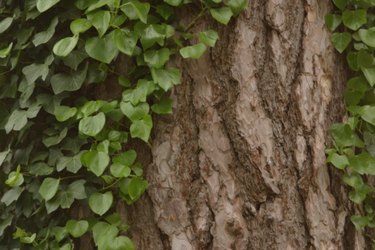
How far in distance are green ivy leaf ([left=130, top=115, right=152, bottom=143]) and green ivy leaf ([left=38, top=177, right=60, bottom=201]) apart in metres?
0.28

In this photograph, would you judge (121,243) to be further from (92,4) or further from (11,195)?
(92,4)

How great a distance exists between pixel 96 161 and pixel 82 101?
0.74ft

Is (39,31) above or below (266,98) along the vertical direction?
above

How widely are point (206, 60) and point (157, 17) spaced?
194 mm

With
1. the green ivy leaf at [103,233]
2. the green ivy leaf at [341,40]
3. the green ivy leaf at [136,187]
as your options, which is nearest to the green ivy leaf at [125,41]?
the green ivy leaf at [136,187]

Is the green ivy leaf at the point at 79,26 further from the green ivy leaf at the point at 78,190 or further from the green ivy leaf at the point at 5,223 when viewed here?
the green ivy leaf at the point at 5,223

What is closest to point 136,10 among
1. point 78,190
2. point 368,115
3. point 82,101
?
point 82,101

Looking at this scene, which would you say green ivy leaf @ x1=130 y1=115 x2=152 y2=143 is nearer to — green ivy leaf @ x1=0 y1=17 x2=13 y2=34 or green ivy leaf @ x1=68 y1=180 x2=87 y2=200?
green ivy leaf @ x1=68 y1=180 x2=87 y2=200

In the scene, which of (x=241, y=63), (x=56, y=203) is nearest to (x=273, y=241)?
(x=241, y=63)

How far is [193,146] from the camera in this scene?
1.57 m

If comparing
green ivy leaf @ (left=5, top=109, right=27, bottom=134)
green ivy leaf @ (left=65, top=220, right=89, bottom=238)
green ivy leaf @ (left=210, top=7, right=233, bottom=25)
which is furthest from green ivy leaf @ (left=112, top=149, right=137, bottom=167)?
green ivy leaf @ (left=210, top=7, right=233, bottom=25)

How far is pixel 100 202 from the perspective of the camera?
151 cm

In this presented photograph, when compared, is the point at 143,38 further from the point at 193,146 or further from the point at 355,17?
the point at 355,17

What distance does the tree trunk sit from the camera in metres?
1.55
